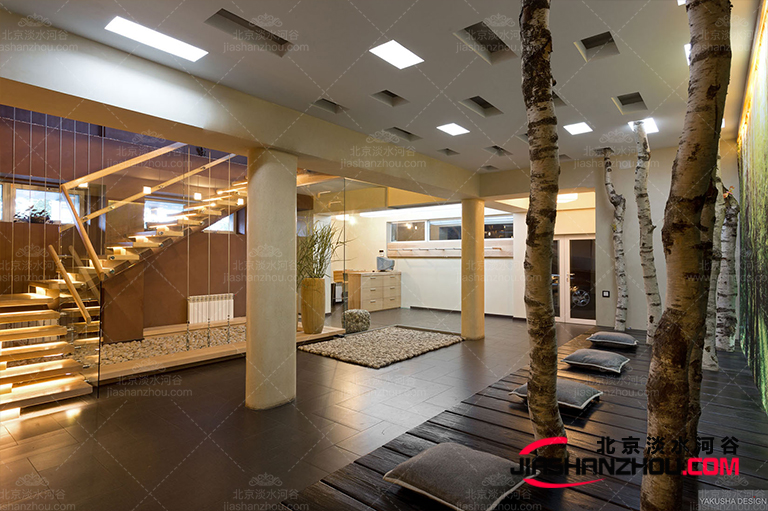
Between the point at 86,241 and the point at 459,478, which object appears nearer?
the point at 459,478

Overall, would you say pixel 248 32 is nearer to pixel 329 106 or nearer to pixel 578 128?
pixel 329 106

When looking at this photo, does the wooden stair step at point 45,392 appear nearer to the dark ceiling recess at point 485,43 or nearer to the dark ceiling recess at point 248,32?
the dark ceiling recess at point 248,32

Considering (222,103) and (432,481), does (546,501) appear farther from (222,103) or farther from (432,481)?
(222,103)

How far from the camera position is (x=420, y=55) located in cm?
299

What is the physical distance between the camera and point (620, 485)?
5.85ft

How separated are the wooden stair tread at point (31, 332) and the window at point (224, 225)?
2930 millimetres

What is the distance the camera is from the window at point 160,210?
6039mm

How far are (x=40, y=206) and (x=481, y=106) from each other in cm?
657

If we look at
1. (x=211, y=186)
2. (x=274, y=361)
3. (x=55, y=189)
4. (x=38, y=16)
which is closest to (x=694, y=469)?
(x=274, y=361)

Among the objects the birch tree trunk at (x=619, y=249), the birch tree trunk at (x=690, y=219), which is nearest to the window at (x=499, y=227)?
the birch tree trunk at (x=619, y=249)

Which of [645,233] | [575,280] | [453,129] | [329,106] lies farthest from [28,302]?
[575,280]

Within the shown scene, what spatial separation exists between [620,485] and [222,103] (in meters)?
3.66

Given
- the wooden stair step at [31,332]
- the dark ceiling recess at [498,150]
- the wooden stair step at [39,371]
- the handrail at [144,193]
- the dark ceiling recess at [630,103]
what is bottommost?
the wooden stair step at [39,371]

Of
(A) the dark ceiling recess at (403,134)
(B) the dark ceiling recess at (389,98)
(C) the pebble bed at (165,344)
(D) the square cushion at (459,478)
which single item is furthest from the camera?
(C) the pebble bed at (165,344)
